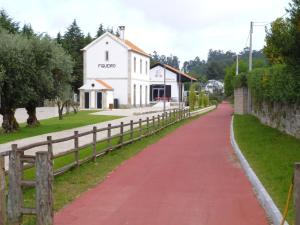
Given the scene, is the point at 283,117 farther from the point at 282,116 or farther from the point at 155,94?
the point at 155,94

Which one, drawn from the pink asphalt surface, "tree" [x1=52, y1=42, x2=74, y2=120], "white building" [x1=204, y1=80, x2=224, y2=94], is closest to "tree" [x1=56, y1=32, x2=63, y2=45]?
"tree" [x1=52, y1=42, x2=74, y2=120]

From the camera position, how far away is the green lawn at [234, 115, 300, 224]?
9.67 m

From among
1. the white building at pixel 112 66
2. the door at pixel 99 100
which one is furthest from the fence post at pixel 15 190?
the white building at pixel 112 66

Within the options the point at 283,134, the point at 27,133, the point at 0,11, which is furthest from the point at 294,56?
the point at 0,11

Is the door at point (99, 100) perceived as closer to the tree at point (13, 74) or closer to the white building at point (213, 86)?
the tree at point (13, 74)

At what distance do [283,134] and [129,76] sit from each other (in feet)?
135

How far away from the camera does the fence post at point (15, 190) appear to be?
7516mm

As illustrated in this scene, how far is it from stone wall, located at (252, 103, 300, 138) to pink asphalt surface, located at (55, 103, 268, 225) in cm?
432

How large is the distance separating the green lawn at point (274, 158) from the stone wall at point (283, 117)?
14.7 inches

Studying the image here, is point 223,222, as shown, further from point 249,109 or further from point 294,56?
point 249,109

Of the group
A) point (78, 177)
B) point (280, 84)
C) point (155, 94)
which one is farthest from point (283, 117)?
point (155, 94)

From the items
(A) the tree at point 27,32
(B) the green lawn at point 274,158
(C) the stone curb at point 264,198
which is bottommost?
(C) the stone curb at point 264,198

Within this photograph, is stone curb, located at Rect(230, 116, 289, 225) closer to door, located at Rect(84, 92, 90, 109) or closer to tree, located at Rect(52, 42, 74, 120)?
tree, located at Rect(52, 42, 74, 120)

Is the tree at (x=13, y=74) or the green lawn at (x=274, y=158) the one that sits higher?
the tree at (x=13, y=74)
